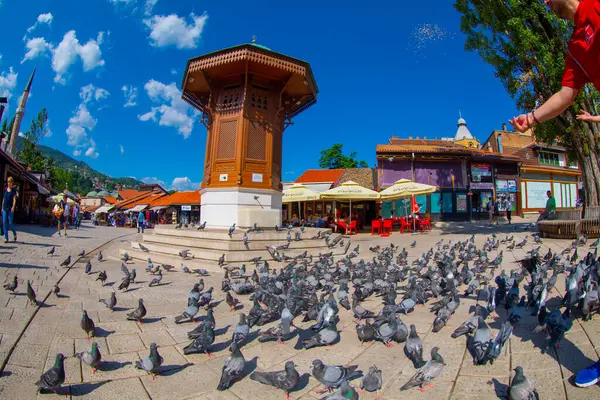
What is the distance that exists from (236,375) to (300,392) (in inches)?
23.7

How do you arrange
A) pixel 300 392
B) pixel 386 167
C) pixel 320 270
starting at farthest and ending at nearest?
pixel 386 167
pixel 320 270
pixel 300 392

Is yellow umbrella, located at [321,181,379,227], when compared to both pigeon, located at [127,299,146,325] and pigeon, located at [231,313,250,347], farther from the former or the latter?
pigeon, located at [231,313,250,347]

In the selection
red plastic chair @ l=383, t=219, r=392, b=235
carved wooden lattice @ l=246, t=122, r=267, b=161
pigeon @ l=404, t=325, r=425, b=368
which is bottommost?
pigeon @ l=404, t=325, r=425, b=368

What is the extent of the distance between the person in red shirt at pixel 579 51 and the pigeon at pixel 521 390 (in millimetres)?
1919

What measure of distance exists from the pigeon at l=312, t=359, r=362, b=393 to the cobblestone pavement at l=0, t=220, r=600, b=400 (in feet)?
0.44

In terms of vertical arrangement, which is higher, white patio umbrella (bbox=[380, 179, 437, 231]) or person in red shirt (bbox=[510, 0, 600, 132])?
white patio umbrella (bbox=[380, 179, 437, 231])

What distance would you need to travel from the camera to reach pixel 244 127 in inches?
467

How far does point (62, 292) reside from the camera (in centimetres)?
568

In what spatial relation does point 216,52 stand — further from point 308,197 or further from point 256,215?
point 308,197

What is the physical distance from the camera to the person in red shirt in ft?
6.03

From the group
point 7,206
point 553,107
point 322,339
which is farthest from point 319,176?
point 553,107

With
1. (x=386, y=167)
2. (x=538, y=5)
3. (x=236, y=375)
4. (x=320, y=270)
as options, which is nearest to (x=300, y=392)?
(x=236, y=375)

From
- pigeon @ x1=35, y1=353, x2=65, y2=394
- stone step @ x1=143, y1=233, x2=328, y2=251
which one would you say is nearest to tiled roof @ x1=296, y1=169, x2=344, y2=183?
stone step @ x1=143, y1=233, x2=328, y2=251

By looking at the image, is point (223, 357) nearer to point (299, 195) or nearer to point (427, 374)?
point (427, 374)
